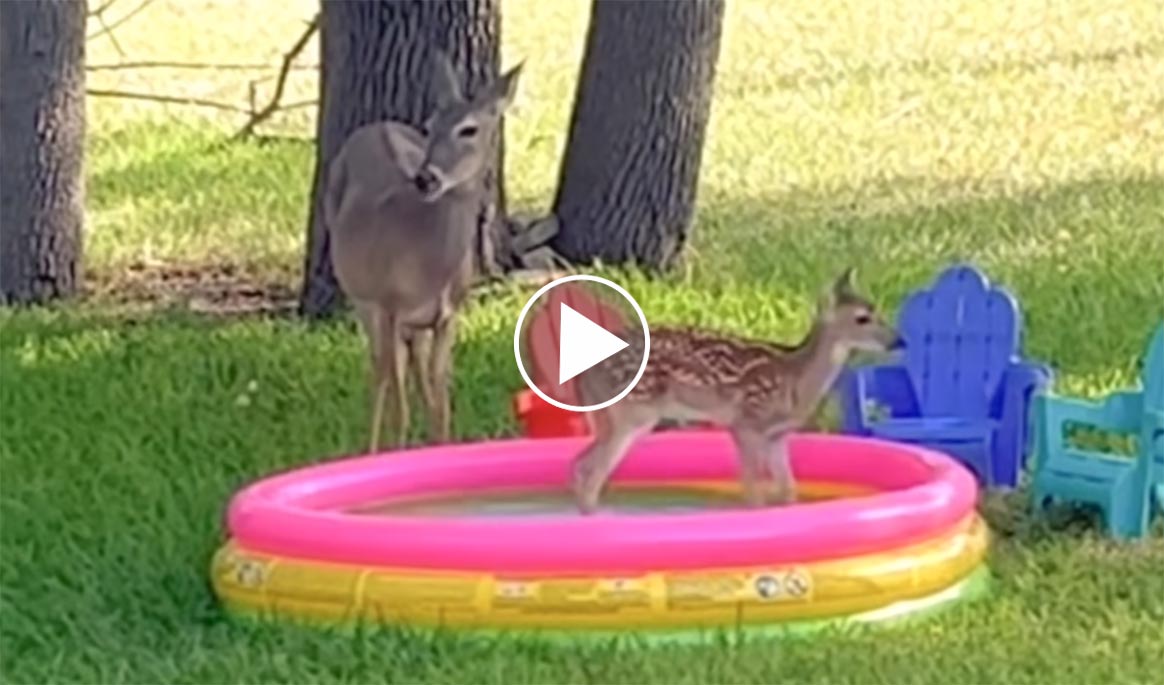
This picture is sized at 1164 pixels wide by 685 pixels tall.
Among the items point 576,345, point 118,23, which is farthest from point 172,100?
point 576,345

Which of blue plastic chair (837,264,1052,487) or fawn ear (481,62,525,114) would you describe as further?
blue plastic chair (837,264,1052,487)

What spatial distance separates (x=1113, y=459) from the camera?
18.8 ft

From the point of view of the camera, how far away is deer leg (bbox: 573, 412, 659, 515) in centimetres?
515

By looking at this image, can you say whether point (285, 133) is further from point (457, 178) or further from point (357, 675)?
point (357, 675)

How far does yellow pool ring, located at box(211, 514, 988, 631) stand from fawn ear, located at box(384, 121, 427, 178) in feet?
3.27

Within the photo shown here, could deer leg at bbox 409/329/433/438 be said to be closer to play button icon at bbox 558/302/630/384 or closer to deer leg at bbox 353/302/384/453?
deer leg at bbox 353/302/384/453

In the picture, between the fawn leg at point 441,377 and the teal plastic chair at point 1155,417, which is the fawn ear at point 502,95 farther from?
the teal plastic chair at point 1155,417

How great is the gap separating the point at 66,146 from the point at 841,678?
401cm

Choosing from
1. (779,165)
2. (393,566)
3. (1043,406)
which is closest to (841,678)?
(393,566)

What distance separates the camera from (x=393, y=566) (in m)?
4.87

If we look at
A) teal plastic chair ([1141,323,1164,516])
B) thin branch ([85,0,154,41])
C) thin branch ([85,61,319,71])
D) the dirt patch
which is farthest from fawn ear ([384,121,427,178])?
thin branch ([85,61,319,71])

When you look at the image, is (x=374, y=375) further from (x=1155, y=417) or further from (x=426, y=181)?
(x=1155, y=417)

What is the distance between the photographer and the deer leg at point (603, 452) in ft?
16.9

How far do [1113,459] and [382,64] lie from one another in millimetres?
2482
